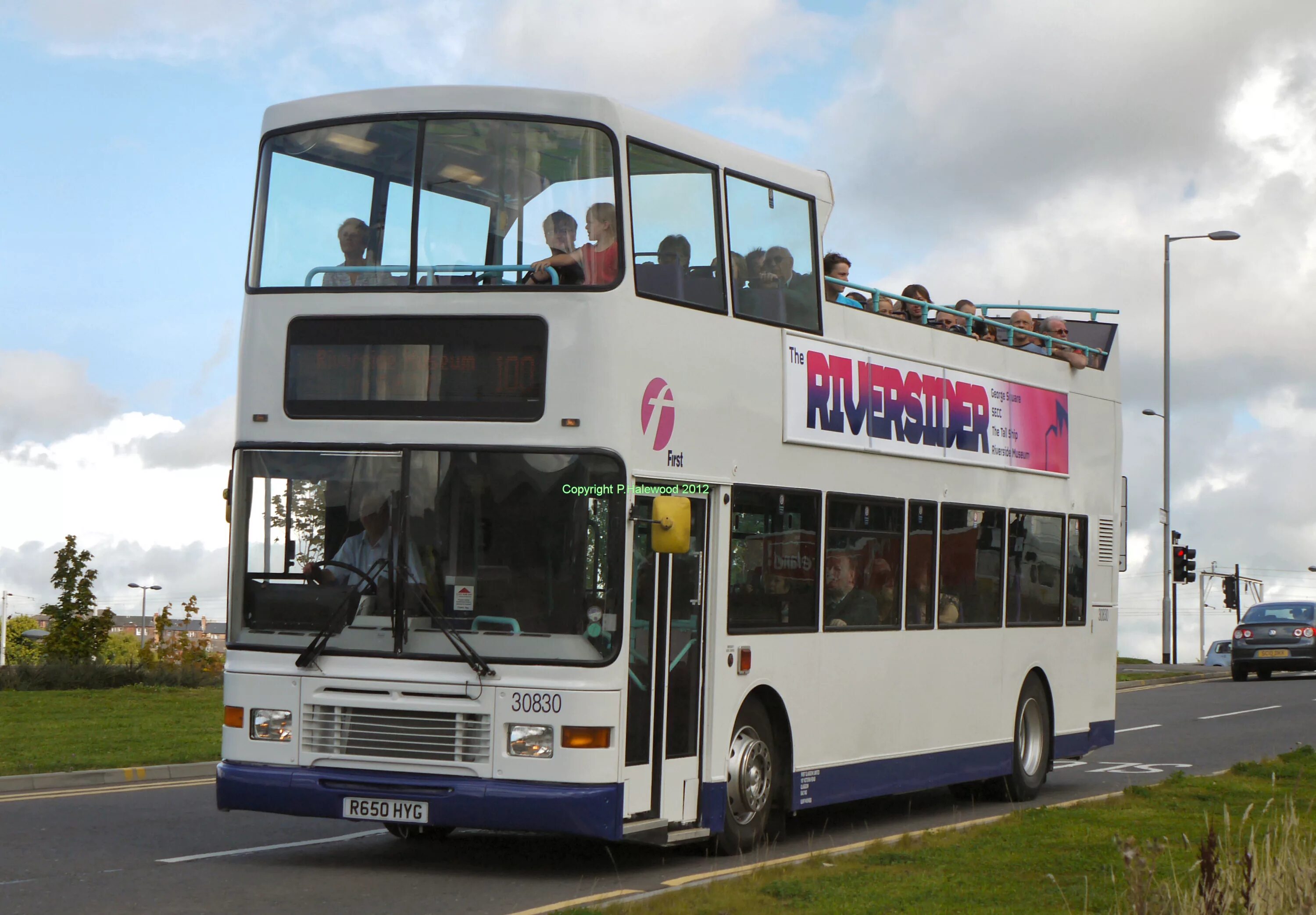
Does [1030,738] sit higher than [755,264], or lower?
lower

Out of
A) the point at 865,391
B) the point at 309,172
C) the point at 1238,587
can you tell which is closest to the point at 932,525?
the point at 865,391

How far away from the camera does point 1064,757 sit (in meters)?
16.4

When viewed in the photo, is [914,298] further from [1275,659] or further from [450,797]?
[1275,659]

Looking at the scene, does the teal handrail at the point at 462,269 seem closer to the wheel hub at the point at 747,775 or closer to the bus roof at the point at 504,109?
the bus roof at the point at 504,109

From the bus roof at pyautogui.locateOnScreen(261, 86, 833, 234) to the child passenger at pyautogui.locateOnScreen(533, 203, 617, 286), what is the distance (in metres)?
0.50

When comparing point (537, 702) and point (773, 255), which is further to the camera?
point (773, 255)

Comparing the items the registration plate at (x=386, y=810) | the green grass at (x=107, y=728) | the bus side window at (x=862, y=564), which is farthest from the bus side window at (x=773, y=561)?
the green grass at (x=107, y=728)

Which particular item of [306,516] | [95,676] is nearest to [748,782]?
[306,516]

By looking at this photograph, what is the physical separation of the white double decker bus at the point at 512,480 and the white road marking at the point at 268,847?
624 millimetres

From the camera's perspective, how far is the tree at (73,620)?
27.8 m

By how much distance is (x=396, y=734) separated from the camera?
993cm

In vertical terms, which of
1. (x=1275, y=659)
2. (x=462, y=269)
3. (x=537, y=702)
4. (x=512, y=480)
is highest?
(x=462, y=269)

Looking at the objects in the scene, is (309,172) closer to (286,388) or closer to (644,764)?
(286,388)

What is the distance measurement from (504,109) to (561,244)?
2.86ft
